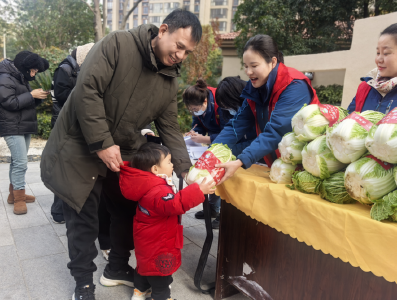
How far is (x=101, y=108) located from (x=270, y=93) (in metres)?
1.16

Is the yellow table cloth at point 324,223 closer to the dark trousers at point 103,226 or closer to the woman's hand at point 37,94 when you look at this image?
the dark trousers at point 103,226

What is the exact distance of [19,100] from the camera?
374 cm

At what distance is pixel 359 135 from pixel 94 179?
5.21 ft

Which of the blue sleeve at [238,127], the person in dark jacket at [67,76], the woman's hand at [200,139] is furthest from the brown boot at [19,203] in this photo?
the blue sleeve at [238,127]

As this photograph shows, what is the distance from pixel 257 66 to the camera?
2.15 meters

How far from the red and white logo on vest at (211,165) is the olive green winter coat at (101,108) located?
1.67 ft

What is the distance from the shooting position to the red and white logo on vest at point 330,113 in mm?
1765

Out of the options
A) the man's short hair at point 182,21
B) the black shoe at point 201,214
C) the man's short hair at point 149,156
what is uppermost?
the man's short hair at point 182,21

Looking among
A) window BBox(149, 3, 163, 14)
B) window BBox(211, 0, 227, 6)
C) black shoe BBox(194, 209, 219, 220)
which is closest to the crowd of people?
black shoe BBox(194, 209, 219, 220)

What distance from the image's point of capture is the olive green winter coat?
185 centimetres

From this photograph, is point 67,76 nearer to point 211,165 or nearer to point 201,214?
point 211,165

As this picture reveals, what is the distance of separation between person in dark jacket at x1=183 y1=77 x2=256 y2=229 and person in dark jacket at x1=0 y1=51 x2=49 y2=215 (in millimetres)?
1929

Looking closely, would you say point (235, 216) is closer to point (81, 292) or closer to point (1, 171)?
point (81, 292)

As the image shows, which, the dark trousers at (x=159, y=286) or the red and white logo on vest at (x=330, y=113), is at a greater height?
the red and white logo on vest at (x=330, y=113)
